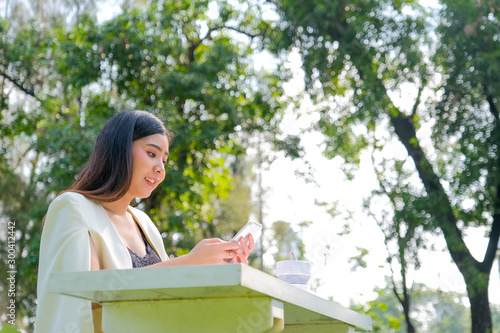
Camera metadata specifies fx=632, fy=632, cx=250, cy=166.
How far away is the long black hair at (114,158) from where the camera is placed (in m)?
1.66

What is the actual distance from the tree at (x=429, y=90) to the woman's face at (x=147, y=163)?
4508 mm

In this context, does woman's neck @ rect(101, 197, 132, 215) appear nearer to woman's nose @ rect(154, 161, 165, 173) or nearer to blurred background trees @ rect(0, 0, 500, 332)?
woman's nose @ rect(154, 161, 165, 173)

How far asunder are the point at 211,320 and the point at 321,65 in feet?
18.9

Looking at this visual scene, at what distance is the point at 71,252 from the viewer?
54.1 inches

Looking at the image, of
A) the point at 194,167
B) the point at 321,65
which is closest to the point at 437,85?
the point at 321,65

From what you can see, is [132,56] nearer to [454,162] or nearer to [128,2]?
[128,2]

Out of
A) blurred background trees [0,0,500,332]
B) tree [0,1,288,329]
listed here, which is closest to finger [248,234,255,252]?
blurred background trees [0,0,500,332]

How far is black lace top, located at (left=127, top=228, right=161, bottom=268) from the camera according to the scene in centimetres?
162

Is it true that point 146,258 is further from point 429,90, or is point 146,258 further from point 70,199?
point 429,90

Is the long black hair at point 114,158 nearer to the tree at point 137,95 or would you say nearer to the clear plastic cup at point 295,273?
the clear plastic cup at point 295,273

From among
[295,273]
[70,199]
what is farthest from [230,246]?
[70,199]

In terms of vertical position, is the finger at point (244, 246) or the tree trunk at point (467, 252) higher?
the tree trunk at point (467, 252)

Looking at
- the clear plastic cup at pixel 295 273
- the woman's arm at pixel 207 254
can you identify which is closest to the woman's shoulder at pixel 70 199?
the woman's arm at pixel 207 254

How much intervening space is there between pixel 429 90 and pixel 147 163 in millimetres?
5055
